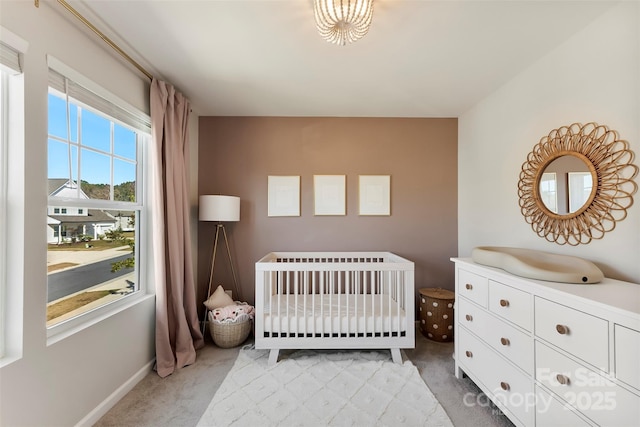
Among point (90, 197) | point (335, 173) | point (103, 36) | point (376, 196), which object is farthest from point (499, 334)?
point (103, 36)

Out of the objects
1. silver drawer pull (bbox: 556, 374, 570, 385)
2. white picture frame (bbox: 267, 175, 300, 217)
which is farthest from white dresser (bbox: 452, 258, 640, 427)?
white picture frame (bbox: 267, 175, 300, 217)

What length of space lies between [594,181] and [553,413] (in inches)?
50.6

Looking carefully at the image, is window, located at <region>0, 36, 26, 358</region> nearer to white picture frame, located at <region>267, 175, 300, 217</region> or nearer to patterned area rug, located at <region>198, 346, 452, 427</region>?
patterned area rug, located at <region>198, 346, 452, 427</region>

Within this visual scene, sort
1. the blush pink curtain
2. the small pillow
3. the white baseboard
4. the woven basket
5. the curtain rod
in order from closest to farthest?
the curtain rod, the white baseboard, the blush pink curtain, the woven basket, the small pillow

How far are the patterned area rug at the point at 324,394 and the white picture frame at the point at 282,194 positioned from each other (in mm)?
1471

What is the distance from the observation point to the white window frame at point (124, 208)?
1354 millimetres

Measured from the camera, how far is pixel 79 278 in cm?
152

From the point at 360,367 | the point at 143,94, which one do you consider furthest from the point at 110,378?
the point at 143,94

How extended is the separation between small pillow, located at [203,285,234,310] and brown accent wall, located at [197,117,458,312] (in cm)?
27

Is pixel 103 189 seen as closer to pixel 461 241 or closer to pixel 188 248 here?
pixel 188 248

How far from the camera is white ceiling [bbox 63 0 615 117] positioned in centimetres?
136

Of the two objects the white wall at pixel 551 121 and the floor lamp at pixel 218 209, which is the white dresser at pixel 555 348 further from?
the floor lamp at pixel 218 209

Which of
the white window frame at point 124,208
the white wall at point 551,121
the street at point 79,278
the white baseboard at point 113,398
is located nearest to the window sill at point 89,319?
the white window frame at point 124,208

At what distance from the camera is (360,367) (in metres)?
2.02
